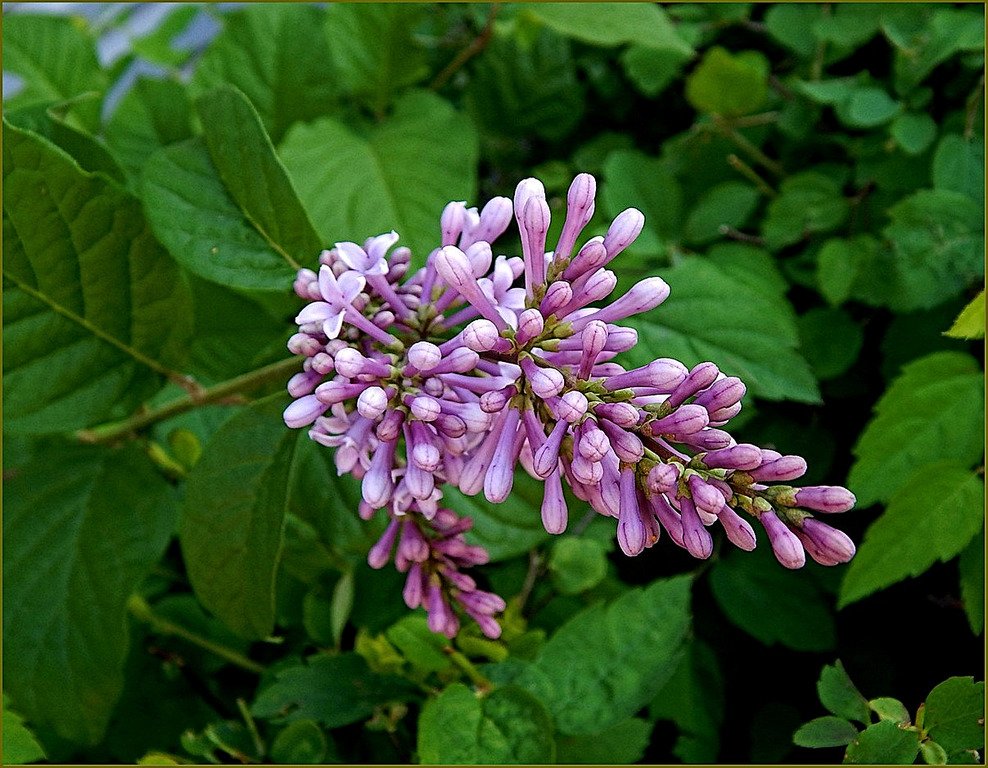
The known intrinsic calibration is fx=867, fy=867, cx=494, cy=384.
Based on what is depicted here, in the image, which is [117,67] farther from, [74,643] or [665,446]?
[665,446]

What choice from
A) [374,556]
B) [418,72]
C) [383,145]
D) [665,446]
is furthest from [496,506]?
[418,72]

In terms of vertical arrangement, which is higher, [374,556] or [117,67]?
[117,67]

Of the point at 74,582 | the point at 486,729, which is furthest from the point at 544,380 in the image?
the point at 74,582

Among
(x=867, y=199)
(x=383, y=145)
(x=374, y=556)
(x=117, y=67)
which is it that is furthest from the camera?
(x=117, y=67)

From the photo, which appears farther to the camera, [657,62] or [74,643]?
[657,62]

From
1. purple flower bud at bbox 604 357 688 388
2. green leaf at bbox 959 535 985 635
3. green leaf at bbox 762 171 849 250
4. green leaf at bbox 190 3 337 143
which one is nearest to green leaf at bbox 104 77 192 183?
green leaf at bbox 190 3 337 143

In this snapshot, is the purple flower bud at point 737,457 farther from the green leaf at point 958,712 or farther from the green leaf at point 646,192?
the green leaf at point 646,192
